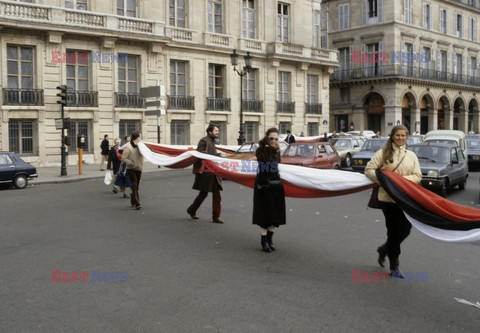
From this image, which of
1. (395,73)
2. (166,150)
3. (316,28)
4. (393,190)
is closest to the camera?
(393,190)

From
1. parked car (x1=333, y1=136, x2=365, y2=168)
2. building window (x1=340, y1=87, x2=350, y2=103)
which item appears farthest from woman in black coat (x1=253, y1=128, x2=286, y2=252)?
building window (x1=340, y1=87, x2=350, y2=103)

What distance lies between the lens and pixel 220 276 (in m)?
6.97

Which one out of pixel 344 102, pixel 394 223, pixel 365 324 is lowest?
pixel 365 324

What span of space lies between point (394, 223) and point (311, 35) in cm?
3622

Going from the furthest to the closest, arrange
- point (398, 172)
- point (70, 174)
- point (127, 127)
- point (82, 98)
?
point (127, 127) < point (82, 98) < point (70, 174) < point (398, 172)

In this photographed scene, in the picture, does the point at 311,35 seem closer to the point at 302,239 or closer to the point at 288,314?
the point at 302,239

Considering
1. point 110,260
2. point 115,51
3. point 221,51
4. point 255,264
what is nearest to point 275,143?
point 255,264

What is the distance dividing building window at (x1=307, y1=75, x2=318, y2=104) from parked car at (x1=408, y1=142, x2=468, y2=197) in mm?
24424

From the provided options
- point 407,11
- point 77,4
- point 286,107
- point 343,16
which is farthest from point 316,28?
point 77,4

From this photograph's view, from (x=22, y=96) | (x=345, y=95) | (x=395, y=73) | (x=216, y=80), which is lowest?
(x=22, y=96)

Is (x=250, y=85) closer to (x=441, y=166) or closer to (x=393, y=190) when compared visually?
(x=441, y=166)

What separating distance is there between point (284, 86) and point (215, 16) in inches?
297

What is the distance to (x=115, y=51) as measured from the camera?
96.3 feet

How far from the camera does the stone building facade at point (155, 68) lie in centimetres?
2631
